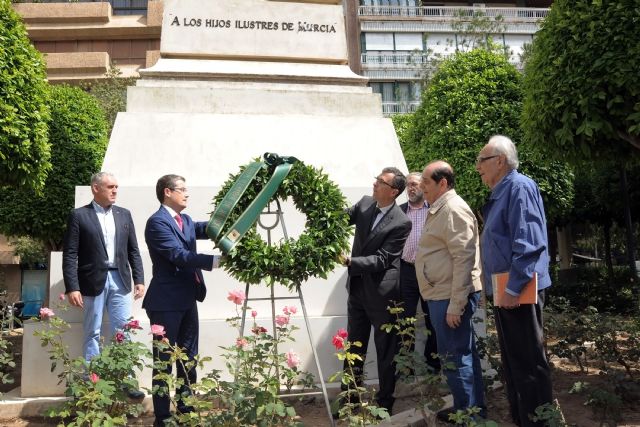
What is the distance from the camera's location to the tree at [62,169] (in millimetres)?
13438

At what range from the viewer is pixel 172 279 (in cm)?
463

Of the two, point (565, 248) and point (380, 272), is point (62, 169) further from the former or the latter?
point (565, 248)

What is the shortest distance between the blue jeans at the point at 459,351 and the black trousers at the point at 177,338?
1.77m

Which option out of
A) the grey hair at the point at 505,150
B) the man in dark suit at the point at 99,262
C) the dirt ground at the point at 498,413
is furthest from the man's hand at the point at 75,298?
the grey hair at the point at 505,150

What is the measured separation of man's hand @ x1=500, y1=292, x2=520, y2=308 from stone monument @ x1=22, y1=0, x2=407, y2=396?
2.25m

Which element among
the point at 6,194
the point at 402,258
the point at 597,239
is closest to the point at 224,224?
the point at 402,258

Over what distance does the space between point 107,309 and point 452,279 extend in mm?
3029

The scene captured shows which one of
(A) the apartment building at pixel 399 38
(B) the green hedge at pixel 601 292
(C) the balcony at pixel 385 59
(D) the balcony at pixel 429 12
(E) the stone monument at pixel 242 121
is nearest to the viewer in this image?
(E) the stone monument at pixel 242 121

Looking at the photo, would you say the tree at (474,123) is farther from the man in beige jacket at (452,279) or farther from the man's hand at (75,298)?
the man's hand at (75,298)


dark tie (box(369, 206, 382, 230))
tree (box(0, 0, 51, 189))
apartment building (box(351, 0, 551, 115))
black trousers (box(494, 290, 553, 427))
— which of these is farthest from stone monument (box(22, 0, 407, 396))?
apartment building (box(351, 0, 551, 115))

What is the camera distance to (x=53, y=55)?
37.4 m

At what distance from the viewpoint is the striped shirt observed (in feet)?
18.3

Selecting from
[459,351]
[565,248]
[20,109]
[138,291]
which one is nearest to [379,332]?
[459,351]

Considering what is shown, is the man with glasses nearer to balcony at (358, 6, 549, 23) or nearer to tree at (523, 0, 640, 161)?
tree at (523, 0, 640, 161)
